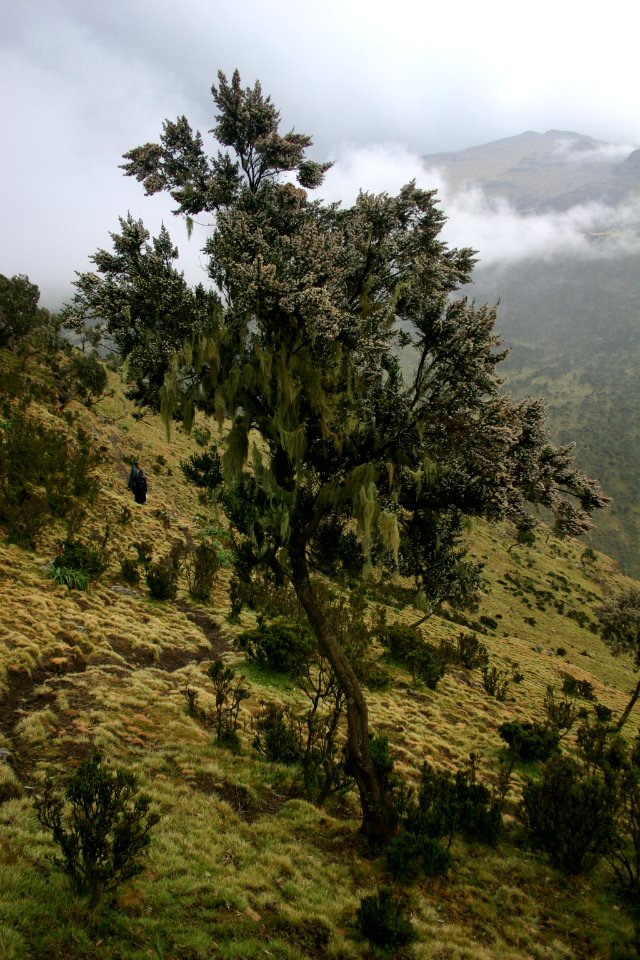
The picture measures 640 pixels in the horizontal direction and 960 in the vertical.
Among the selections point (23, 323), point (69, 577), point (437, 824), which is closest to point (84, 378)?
point (23, 323)

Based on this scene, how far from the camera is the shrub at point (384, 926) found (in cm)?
479

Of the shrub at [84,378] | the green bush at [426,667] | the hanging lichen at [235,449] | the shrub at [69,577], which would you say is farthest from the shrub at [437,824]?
the shrub at [84,378]

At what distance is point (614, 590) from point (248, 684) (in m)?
64.3

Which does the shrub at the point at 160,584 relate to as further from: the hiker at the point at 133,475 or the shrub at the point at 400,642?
the shrub at the point at 400,642

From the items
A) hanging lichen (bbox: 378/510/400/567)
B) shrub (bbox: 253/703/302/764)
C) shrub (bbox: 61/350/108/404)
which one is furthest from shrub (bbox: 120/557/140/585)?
shrub (bbox: 61/350/108/404)

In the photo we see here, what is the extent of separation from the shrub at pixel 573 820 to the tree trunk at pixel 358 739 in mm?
2660

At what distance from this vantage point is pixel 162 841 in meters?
5.41

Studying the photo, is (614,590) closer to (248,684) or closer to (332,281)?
(248,684)

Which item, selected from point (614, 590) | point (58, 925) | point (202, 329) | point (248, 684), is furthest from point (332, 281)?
point (614, 590)

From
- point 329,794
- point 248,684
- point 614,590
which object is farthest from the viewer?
point 614,590

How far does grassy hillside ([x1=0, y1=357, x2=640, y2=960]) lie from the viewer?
14.1ft

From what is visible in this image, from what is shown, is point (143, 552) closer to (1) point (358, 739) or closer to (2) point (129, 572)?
(2) point (129, 572)

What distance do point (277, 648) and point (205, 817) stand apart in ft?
19.6

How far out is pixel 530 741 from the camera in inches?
448
